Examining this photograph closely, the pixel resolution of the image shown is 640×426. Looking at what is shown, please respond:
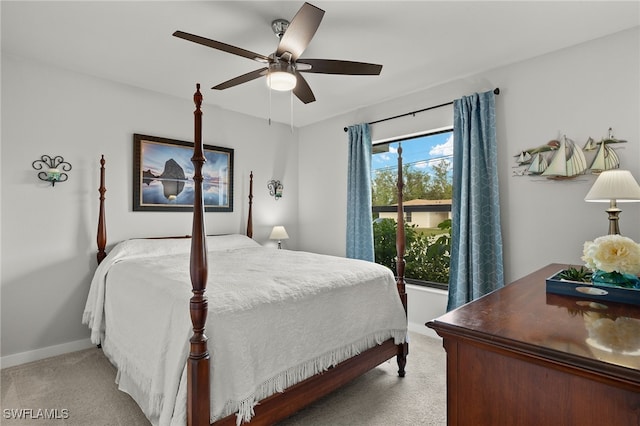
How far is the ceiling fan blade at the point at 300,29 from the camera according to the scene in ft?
5.59

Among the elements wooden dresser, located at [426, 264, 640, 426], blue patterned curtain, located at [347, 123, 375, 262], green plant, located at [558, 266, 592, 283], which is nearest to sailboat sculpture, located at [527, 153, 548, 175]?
green plant, located at [558, 266, 592, 283]

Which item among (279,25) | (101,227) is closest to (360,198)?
(279,25)

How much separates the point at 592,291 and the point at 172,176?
3739 millimetres

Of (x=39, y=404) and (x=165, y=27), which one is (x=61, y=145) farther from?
(x=39, y=404)

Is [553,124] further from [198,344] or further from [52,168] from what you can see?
[52,168]

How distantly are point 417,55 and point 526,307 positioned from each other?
2.30m

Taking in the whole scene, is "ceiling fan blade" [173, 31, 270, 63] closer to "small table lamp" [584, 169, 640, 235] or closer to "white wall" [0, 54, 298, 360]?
"white wall" [0, 54, 298, 360]

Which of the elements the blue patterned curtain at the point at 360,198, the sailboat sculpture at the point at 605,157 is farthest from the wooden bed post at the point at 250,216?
the sailboat sculpture at the point at 605,157

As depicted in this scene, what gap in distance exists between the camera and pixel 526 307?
4.05ft

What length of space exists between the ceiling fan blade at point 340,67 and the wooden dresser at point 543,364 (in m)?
1.67

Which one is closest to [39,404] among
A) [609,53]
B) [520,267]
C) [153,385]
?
[153,385]

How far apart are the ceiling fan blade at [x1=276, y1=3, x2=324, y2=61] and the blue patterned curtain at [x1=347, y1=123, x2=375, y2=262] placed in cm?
199

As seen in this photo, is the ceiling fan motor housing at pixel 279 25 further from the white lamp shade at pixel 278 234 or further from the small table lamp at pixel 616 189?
the white lamp shade at pixel 278 234

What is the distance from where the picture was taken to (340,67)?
2.25m
